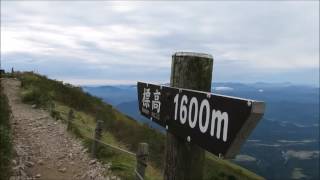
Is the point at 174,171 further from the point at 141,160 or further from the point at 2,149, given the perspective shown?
the point at 2,149

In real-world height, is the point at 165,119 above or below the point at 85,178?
above

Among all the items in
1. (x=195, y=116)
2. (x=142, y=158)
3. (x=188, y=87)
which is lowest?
(x=142, y=158)

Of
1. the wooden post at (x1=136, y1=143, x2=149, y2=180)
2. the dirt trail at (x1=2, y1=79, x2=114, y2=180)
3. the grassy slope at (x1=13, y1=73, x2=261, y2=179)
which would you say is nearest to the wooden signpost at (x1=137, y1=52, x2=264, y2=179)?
the wooden post at (x1=136, y1=143, x2=149, y2=180)

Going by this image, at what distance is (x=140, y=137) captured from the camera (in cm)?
2262

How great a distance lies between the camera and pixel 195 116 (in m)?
3.96

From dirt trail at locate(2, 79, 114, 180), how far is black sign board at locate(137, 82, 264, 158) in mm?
7339

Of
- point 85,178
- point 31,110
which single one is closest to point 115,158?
point 85,178

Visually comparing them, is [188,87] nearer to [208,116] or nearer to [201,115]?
[201,115]

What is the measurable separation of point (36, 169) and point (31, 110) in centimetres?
1049

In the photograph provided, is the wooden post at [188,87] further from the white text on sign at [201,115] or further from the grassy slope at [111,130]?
the grassy slope at [111,130]

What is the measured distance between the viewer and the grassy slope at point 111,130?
43.3 ft

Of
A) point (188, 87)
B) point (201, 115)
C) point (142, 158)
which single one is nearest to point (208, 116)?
point (201, 115)

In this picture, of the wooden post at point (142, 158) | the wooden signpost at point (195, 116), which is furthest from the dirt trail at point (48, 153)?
the wooden signpost at point (195, 116)

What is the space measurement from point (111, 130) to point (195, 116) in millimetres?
17365
